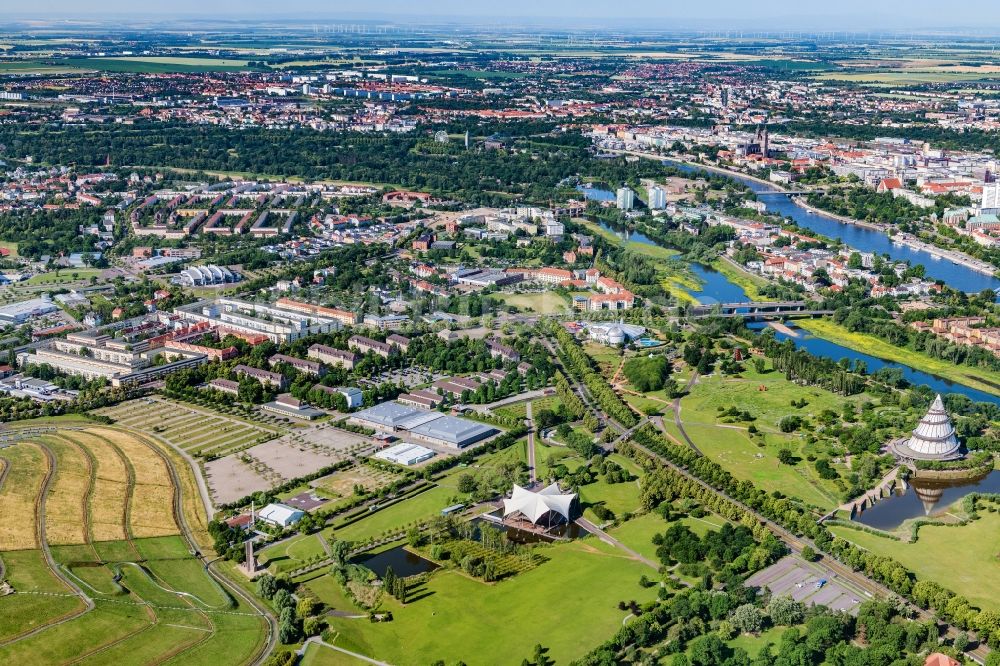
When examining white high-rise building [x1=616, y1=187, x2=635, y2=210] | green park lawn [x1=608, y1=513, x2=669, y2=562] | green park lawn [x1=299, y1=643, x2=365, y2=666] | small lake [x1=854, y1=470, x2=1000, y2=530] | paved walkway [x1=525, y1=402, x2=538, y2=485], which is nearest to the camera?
green park lawn [x1=299, y1=643, x2=365, y2=666]

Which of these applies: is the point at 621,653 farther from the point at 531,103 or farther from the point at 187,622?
the point at 531,103

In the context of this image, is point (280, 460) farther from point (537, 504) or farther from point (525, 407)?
point (525, 407)

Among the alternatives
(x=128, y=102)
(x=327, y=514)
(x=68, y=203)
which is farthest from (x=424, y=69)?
(x=327, y=514)

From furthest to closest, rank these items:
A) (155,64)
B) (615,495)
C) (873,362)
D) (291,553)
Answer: (155,64) → (873,362) → (615,495) → (291,553)

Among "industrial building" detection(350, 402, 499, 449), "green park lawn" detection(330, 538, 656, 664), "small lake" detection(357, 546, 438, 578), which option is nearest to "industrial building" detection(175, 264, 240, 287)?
"industrial building" detection(350, 402, 499, 449)

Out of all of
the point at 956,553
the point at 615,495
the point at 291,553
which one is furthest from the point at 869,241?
the point at 291,553

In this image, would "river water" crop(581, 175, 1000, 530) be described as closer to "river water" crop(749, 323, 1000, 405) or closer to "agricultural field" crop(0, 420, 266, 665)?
"river water" crop(749, 323, 1000, 405)
